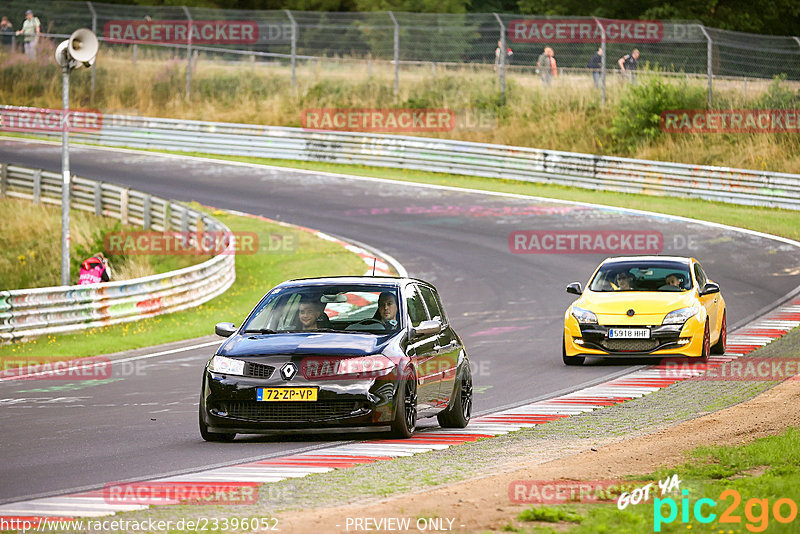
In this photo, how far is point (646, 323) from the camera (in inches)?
658

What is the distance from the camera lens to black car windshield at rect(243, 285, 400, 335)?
1102cm

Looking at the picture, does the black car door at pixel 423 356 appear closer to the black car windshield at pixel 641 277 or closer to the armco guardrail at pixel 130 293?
the black car windshield at pixel 641 277

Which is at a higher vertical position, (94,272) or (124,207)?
(94,272)

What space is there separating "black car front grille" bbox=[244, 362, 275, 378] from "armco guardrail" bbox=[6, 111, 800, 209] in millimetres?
25679

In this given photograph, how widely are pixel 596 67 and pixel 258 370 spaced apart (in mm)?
32713

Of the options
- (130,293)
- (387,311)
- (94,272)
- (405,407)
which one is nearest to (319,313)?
(387,311)

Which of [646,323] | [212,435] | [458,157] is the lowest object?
[458,157]

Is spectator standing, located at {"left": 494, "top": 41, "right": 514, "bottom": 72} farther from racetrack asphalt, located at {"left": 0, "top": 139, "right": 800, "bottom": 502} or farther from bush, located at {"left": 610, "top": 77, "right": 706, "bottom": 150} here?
racetrack asphalt, located at {"left": 0, "top": 139, "right": 800, "bottom": 502}

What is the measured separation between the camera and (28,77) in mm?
50312

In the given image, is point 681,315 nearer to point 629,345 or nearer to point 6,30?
point 629,345

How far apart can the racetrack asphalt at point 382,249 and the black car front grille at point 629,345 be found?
295 mm

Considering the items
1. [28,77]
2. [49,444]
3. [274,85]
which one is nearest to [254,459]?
[49,444]

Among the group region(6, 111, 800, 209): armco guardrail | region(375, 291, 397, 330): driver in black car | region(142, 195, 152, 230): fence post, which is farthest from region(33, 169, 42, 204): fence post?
region(375, 291, 397, 330): driver in black car

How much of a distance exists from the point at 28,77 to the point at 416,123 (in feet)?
55.7
